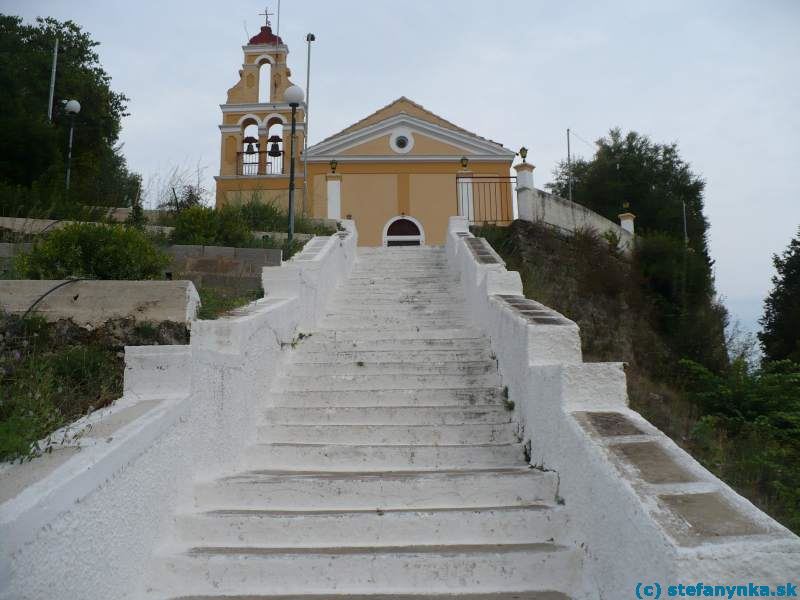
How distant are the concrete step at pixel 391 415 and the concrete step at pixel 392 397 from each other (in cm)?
14

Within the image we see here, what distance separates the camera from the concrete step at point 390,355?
5816mm

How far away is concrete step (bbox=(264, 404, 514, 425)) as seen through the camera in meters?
4.71

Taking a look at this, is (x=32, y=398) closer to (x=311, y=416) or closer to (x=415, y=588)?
(x=311, y=416)

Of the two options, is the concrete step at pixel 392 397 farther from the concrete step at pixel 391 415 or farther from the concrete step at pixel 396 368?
the concrete step at pixel 396 368

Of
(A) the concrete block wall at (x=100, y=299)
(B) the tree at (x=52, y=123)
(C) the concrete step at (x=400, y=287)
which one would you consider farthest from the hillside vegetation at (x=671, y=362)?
(B) the tree at (x=52, y=123)

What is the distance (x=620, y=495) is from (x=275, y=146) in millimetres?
16496

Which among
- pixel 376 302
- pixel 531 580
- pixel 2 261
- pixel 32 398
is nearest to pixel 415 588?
pixel 531 580

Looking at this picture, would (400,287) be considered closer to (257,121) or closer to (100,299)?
(100,299)

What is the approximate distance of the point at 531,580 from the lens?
3029 mm

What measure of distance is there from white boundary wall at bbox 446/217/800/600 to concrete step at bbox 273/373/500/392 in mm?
555

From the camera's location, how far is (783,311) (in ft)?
65.2

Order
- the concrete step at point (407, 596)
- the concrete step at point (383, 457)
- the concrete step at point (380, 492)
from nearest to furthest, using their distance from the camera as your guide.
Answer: the concrete step at point (407, 596) < the concrete step at point (380, 492) < the concrete step at point (383, 457)

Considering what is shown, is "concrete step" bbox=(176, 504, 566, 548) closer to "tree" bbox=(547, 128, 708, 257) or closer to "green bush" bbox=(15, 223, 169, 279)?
"green bush" bbox=(15, 223, 169, 279)

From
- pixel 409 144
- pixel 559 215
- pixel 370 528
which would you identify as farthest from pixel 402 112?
pixel 370 528
